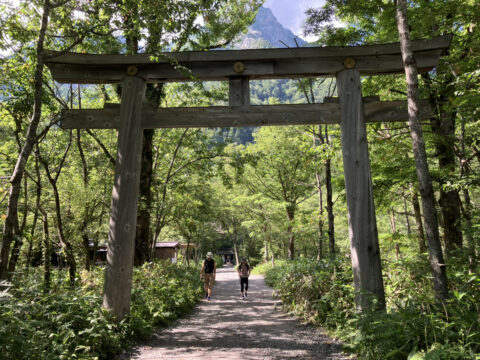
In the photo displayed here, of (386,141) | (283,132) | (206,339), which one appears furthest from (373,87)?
(283,132)

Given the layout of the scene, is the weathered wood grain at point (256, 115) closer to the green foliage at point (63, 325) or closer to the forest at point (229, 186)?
the forest at point (229, 186)

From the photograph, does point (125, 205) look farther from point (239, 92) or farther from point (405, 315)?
point (405, 315)

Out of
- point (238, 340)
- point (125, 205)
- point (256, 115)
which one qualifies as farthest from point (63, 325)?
point (256, 115)

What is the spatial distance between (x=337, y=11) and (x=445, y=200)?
5.05 m

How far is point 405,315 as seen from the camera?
11.2 ft

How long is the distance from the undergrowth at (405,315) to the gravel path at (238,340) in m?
0.44

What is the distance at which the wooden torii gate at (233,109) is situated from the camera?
4875 mm

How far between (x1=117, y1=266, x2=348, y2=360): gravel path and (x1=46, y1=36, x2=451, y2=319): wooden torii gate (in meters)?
1.06

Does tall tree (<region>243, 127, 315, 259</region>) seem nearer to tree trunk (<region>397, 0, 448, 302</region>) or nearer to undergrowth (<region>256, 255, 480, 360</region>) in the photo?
undergrowth (<region>256, 255, 480, 360</region>)

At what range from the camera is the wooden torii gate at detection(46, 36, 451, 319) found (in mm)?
4875

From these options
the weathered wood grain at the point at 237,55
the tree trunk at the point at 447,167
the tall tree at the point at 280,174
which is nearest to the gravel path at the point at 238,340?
the tree trunk at the point at 447,167

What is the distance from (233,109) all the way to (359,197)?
2.69 m

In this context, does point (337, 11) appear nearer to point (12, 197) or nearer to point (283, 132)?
point (12, 197)

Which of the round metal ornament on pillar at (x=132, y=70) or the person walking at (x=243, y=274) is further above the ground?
the round metal ornament on pillar at (x=132, y=70)
